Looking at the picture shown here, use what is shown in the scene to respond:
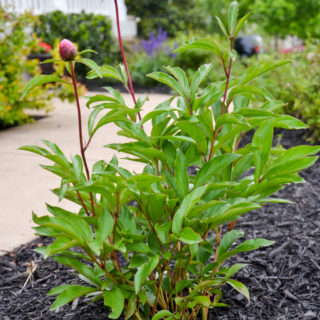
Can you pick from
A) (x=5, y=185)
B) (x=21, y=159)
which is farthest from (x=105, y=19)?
(x=5, y=185)

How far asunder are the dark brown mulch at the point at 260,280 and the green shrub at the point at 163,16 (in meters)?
16.3

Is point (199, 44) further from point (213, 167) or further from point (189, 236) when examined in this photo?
point (189, 236)

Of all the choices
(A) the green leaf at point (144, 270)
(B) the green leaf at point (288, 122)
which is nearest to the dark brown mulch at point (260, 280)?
(A) the green leaf at point (144, 270)

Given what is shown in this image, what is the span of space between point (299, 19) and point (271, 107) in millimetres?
23546

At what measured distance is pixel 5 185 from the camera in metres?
3.86

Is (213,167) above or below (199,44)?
below

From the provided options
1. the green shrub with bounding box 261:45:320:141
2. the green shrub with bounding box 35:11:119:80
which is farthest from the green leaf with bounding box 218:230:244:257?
the green shrub with bounding box 35:11:119:80

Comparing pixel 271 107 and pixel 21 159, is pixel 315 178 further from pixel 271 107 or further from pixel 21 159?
pixel 21 159

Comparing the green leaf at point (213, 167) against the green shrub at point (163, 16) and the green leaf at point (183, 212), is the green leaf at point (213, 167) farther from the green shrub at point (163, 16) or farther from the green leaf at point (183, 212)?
the green shrub at point (163, 16)

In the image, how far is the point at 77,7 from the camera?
13102mm

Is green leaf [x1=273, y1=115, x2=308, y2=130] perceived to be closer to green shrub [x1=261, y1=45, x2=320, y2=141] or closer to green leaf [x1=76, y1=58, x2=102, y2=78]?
green leaf [x1=76, y1=58, x2=102, y2=78]

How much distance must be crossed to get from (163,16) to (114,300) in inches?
737

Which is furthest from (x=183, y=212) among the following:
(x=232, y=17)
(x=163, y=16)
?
(x=163, y=16)

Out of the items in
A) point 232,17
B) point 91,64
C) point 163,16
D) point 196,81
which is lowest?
point 196,81
